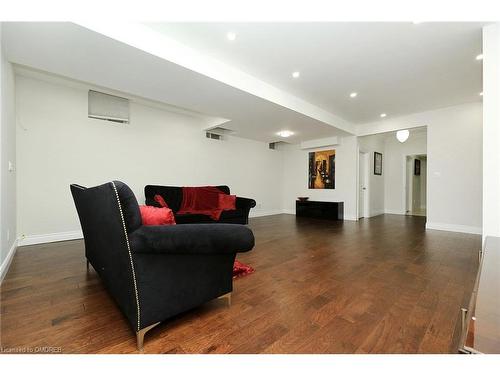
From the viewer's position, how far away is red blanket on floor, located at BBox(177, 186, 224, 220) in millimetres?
4395

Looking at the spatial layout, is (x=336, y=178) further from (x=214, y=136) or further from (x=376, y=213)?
(x=214, y=136)

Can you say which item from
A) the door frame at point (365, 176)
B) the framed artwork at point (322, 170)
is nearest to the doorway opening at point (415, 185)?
the door frame at point (365, 176)

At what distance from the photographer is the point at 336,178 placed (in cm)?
638

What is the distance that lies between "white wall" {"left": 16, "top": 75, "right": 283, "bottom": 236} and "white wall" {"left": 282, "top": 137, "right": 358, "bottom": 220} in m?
2.82

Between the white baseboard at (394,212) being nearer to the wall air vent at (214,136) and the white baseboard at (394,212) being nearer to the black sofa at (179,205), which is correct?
the black sofa at (179,205)

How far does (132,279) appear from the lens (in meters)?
1.16

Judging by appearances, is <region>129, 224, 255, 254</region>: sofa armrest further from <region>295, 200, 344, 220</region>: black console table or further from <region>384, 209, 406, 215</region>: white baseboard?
<region>384, 209, 406, 215</region>: white baseboard

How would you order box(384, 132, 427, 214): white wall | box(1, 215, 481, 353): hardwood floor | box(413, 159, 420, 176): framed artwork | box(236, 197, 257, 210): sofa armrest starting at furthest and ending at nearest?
box(413, 159, 420, 176): framed artwork
box(384, 132, 427, 214): white wall
box(236, 197, 257, 210): sofa armrest
box(1, 215, 481, 353): hardwood floor

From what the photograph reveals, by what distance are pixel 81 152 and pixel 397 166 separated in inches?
339

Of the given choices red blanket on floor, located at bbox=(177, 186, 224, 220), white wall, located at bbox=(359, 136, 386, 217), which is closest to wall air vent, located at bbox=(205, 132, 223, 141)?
red blanket on floor, located at bbox=(177, 186, 224, 220)

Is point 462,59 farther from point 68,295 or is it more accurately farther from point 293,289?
point 68,295

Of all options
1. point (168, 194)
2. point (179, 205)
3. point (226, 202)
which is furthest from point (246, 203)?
point (168, 194)

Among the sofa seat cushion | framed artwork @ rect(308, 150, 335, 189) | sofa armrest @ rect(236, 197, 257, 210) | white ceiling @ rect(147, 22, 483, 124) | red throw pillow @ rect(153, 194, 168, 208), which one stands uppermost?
white ceiling @ rect(147, 22, 483, 124)

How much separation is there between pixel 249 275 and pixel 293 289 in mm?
484
